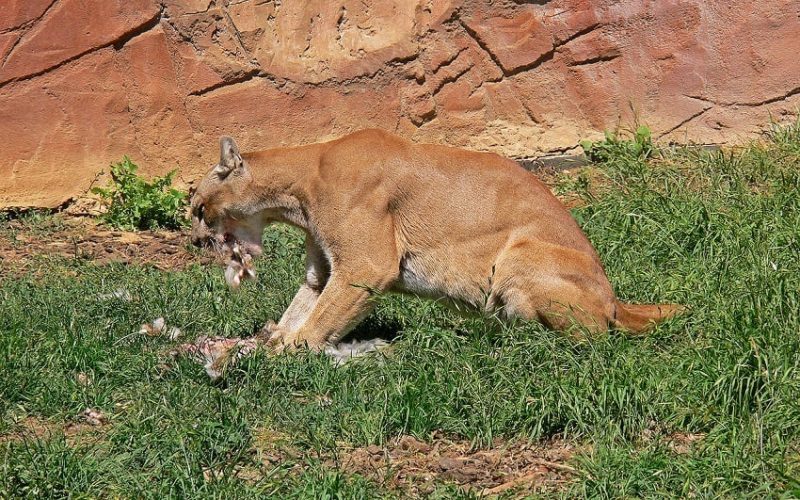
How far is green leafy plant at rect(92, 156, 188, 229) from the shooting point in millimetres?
10180

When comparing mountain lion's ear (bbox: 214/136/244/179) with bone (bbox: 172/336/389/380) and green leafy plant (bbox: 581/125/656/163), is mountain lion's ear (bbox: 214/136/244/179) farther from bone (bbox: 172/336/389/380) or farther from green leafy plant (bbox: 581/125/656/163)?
green leafy plant (bbox: 581/125/656/163)

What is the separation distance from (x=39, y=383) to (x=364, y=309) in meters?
1.94

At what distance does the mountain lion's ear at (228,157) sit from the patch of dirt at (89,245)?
1744 millimetres

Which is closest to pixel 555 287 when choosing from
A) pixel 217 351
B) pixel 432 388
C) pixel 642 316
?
pixel 642 316

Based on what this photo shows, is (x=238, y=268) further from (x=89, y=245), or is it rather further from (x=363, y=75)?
(x=363, y=75)

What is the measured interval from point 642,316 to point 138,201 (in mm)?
5106

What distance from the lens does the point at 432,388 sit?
5.91 meters

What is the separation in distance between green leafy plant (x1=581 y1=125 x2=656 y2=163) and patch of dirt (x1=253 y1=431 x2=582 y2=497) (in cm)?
524

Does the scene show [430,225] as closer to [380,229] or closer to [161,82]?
[380,229]

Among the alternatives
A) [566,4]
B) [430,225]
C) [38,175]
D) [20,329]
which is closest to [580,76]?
[566,4]

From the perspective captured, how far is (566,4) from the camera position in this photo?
10.5 metres

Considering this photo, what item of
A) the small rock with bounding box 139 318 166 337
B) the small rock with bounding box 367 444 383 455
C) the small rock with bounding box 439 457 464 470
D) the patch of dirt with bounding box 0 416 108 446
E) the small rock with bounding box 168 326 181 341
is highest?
the patch of dirt with bounding box 0 416 108 446

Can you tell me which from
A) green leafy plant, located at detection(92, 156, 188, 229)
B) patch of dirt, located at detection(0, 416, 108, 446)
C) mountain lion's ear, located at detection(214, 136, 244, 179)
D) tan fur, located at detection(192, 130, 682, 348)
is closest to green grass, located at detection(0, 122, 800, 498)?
patch of dirt, located at detection(0, 416, 108, 446)

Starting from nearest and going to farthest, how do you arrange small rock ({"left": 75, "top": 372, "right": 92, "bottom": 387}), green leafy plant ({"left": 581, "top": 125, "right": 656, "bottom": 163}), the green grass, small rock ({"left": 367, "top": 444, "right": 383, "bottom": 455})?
the green grass < small rock ({"left": 367, "top": 444, "right": 383, "bottom": 455}) < small rock ({"left": 75, "top": 372, "right": 92, "bottom": 387}) < green leafy plant ({"left": 581, "top": 125, "right": 656, "bottom": 163})
